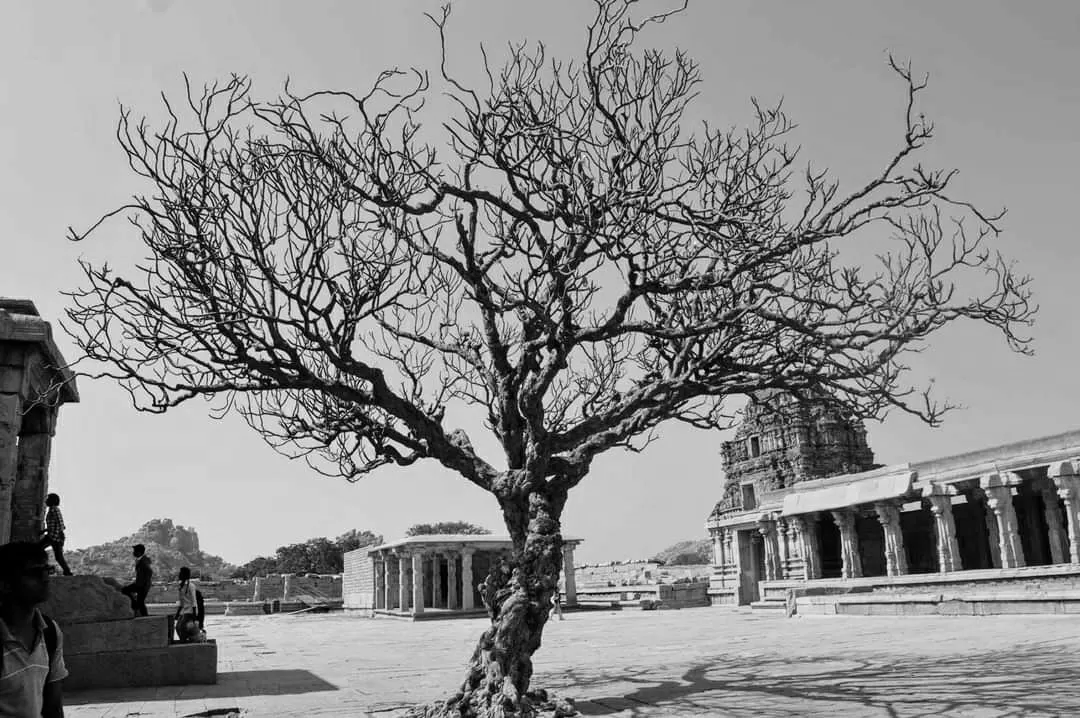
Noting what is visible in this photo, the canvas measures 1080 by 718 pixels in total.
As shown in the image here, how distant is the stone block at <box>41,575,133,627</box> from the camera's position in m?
10.4

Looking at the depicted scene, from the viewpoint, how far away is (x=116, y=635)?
10617 mm

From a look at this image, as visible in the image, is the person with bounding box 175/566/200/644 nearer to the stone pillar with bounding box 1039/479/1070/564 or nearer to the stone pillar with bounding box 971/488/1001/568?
the stone pillar with bounding box 1039/479/1070/564

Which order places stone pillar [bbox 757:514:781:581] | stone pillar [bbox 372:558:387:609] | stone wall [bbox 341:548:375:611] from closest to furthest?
stone pillar [bbox 757:514:781:581] → stone pillar [bbox 372:558:387:609] → stone wall [bbox 341:548:375:611]

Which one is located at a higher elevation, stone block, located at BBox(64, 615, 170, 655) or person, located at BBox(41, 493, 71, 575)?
person, located at BBox(41, 493, 71, 575)

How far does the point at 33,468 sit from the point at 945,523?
27937 millimetres

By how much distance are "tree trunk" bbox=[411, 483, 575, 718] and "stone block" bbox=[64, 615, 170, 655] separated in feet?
16.5

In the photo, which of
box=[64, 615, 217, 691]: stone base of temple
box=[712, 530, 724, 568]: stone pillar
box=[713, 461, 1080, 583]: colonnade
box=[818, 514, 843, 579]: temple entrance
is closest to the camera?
box=[64, 615, 217, 691]: stone base of temple

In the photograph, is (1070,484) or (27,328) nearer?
(27,328)

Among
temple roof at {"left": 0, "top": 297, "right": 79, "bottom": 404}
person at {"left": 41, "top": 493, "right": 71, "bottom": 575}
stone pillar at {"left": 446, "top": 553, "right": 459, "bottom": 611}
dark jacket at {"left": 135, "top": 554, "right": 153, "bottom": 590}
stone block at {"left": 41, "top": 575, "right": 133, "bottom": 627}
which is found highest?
temple roof at {"left": 0, "top": 297, "right": 79, "bottom": 404}

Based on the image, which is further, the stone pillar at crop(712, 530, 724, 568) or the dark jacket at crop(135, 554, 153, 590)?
the stone pillar at crop(712, 530, 724, 568)

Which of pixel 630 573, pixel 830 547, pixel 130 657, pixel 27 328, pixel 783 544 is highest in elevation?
pixel 27 328

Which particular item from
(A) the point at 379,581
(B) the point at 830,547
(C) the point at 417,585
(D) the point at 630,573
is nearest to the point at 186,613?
(C) the point at 417,585

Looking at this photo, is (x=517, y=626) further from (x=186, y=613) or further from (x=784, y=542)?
(x=784, y=542)

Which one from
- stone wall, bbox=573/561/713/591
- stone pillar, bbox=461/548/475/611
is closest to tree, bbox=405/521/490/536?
stone wall, bbox=573/561/713/591
